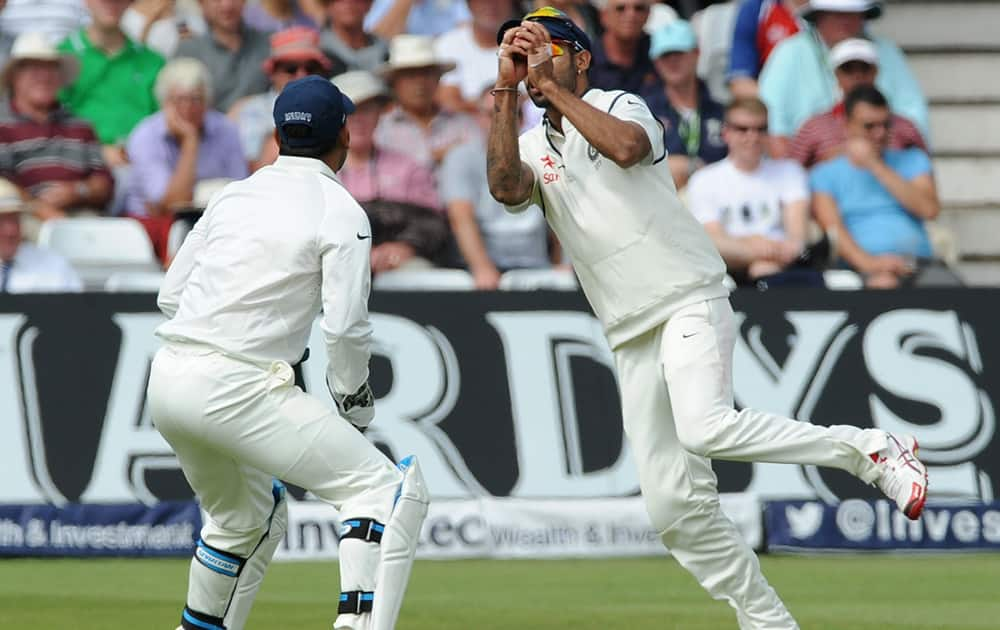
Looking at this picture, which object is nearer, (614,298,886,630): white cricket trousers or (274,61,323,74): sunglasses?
(614,298,886,630): white cricket trousers

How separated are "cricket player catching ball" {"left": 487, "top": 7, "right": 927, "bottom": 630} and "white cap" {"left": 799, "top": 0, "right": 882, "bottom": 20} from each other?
21.8ft

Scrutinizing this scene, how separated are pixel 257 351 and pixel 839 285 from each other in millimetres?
5937

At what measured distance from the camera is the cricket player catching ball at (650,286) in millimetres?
6242

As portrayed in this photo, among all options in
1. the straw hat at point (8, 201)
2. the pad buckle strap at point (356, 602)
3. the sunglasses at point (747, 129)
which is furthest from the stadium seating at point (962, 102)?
the pad buckle strap at point (356, 602)

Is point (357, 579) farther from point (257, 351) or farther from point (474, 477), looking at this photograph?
point (474, 477)

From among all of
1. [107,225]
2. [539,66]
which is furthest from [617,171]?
[107,225]

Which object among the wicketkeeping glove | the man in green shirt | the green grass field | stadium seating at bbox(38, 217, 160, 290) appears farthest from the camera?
the man in green shirt

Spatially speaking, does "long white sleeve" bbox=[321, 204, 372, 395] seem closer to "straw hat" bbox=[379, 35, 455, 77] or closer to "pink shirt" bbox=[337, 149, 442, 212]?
"pink shirt" bbox=[337, 149, 442, 212]

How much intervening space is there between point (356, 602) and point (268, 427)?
23.4 inches

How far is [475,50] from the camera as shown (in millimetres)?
12891

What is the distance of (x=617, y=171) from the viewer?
6504 millimetres

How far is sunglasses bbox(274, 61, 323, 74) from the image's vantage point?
11891 millimetres

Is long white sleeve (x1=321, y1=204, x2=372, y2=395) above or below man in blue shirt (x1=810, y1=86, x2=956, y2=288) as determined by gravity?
above

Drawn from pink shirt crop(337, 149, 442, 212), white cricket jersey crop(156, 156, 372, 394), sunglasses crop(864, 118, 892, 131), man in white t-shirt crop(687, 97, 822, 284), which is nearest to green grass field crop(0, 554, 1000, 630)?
white cricket jersey crop(156, 156, 372, 394)
